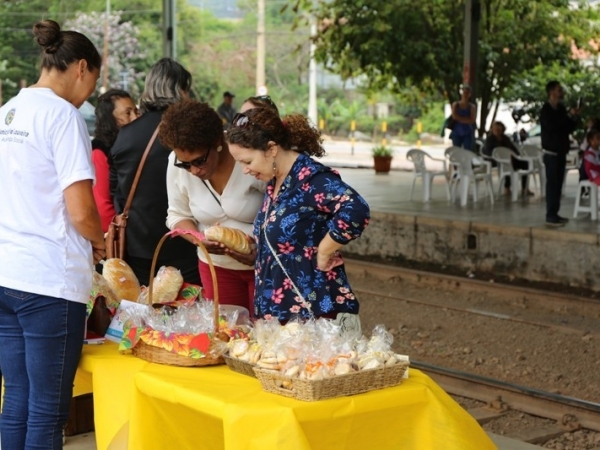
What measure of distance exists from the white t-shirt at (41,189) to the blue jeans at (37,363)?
0.22 feet

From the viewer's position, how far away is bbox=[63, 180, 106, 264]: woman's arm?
364cm

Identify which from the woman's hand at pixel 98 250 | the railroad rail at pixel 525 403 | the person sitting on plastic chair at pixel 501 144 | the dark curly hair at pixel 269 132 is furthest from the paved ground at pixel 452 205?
the woman's hand at pixel 98 250

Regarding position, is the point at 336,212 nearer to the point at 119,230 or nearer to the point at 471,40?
the point at 119,230

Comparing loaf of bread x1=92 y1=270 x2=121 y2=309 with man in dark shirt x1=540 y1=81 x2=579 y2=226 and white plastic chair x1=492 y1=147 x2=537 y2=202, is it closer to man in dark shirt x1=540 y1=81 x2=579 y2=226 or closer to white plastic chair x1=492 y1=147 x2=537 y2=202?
man in dark shirt x1=540 y1=81 x2=579 y2=226

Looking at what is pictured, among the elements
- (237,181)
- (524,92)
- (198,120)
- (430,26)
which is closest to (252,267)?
(237,181)

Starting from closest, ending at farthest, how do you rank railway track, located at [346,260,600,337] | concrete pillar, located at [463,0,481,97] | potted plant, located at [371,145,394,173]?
railway track, located at [346,260,600,337] < concrete pillar, located at [463,0,481,97] < potted plant, located at [371,145,394,173]

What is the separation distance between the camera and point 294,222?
3.99 metres

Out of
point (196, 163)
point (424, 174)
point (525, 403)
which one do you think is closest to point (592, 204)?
point (424, 174)

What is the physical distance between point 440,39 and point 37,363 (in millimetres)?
19853

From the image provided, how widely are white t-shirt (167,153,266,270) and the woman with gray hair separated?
1.05ft

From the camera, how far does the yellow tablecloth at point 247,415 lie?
328cm

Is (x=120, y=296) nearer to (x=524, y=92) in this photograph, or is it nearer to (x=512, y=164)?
(x=512, y=164)

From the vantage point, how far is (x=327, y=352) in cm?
350

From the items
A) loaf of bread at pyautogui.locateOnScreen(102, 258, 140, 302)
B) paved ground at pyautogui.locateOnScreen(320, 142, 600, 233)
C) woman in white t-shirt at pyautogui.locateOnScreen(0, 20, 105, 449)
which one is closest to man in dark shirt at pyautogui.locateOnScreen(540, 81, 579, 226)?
paved ground at pyautogui.locateOnScreen(320, 142, 600, 233)
